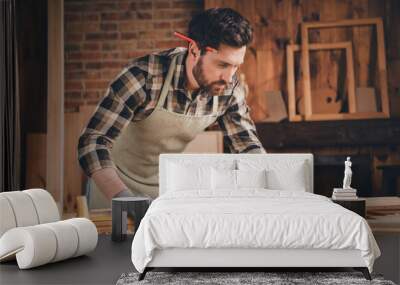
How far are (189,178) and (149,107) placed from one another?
1.07 metres

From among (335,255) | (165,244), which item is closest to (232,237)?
(165,244)

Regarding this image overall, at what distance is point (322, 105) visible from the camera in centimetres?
667

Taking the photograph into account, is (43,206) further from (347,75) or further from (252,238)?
(347,75)

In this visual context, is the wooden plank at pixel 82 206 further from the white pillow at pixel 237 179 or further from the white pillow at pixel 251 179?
the white pillow at pixel 251 179

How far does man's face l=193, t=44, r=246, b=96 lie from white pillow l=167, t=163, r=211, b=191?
40.8 inches

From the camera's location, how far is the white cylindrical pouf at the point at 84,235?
4.94 meters

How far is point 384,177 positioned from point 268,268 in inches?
101

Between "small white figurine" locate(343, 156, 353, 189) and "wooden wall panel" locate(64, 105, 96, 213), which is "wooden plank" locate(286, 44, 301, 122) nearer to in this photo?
"small white figurine" locate(343, 156, 353, 189)

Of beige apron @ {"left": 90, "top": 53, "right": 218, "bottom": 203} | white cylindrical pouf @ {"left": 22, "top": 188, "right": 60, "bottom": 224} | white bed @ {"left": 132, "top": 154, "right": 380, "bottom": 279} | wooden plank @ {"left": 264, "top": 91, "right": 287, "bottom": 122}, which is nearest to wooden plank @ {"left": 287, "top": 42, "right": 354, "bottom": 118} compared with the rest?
wooden plank @ {"left": 264, "top": 91, "right": 287, "bottom": 122}

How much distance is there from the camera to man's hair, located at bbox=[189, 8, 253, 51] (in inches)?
263

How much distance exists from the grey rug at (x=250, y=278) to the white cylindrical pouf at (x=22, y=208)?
1040 mm

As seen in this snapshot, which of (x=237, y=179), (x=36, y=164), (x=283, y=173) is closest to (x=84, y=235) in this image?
(x=237, y=179)

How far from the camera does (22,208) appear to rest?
16.1 ft

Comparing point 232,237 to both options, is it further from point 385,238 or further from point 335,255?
point 385,238
